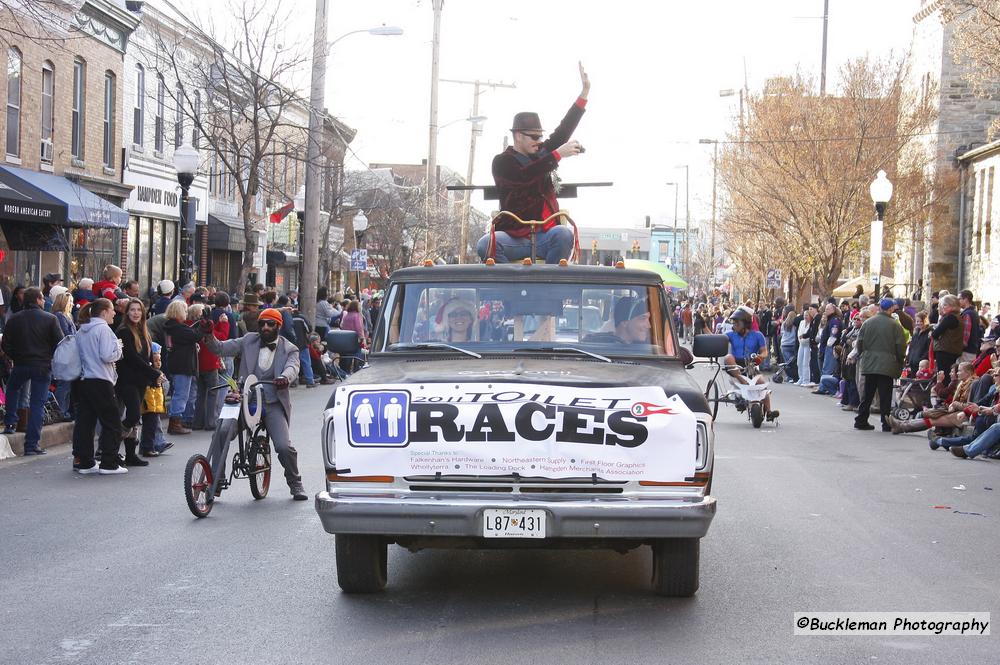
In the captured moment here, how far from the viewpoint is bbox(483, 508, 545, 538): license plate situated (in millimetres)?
6723

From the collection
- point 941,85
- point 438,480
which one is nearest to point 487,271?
point 438,480

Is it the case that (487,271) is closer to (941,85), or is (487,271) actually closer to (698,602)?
(698,602)

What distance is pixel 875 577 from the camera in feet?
27.3

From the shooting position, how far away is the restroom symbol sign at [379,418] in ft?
22.6

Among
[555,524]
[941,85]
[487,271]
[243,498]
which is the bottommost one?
[243,498]

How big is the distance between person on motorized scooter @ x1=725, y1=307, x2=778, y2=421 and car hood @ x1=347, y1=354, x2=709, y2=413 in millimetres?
10728

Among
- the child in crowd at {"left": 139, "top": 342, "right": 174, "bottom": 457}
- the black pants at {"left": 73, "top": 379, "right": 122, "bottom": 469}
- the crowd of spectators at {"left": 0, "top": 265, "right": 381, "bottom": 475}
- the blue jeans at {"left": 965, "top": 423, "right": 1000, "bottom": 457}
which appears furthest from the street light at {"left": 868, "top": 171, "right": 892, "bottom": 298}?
the black pants at {"left": 73, "top": 379, "right": 122, "bottom": 469}

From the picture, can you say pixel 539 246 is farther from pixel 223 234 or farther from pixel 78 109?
pixel 223 234

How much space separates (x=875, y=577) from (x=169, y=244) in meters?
30.3

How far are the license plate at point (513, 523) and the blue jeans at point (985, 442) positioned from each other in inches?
392

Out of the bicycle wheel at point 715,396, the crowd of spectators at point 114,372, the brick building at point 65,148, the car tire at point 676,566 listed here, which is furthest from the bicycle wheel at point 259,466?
the brick building at point 65,148

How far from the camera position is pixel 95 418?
13.2 meters

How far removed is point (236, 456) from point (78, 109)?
19.7 metres

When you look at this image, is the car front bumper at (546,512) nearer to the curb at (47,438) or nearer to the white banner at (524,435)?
the white banner at (524,435)
